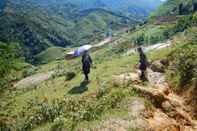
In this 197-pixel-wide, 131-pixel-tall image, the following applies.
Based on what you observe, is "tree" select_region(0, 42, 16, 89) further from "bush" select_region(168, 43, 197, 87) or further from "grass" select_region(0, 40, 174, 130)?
"bush" select_region(168, 43, 197, 87)

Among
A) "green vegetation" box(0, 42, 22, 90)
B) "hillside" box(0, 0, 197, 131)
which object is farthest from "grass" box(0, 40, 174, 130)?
"green vegetation" box(0, 42, 22, 90)

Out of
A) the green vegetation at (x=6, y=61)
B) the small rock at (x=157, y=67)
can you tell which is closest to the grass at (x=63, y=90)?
the small rock at (x=157, y=67)

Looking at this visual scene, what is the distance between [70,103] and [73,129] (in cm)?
456

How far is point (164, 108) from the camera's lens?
2419 centimetres

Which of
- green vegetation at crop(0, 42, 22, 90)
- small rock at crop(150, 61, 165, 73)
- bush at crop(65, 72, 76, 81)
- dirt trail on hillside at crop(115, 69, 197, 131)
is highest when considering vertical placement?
green vegetation at crop(0, 42, 22, 90)

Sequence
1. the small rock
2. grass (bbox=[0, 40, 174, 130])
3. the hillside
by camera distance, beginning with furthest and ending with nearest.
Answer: the small rock, grass (bbox=[0, 40, 174, 130]), the hillside

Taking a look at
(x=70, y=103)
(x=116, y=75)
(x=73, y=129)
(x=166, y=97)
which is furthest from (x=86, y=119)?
(x=116, y=75)

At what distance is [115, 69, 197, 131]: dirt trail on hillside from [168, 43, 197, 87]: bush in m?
1.07

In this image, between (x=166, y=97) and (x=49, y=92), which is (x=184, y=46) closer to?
(x=166, y=97)

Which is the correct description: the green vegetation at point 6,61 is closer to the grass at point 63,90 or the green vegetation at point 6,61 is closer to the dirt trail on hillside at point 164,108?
the grass at point 63,90

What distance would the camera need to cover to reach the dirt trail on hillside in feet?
71.1

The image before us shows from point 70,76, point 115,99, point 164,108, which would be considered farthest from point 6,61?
point 164,108

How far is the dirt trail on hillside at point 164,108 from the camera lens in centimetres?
2167

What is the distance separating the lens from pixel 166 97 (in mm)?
25203
